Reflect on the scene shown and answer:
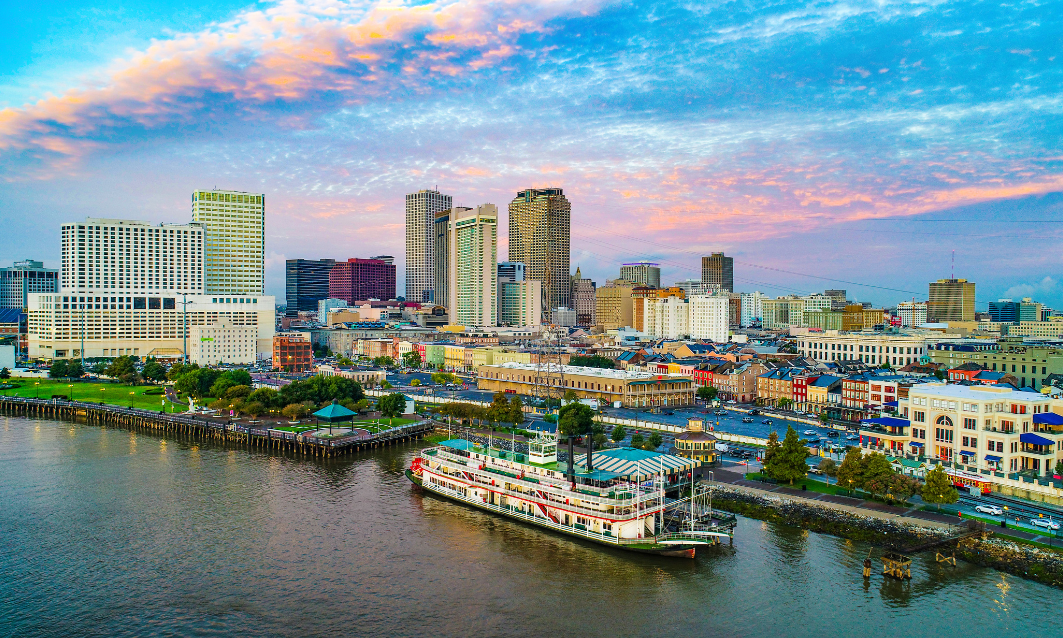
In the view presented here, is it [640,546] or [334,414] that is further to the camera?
[334,414]

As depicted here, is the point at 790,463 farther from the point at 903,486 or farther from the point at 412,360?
the point at 412,360

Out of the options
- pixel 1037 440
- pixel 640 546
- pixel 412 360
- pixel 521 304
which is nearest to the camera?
pixel 640 546

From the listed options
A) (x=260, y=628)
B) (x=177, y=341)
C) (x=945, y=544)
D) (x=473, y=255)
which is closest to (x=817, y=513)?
(x=945, y=544)

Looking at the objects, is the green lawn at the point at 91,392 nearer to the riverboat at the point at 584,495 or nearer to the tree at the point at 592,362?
the riverboat at the point at 584,495

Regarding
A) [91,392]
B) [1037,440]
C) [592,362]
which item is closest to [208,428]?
[91,392]

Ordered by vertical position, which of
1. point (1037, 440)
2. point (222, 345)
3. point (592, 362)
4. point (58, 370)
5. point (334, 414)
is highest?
point (222, 345)

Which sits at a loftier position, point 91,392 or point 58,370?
point 58,370

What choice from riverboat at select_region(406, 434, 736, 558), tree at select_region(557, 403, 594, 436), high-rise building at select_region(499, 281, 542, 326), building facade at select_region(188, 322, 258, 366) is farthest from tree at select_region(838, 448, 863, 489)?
high-rise building at select_region(499, 281, 542, 326)
